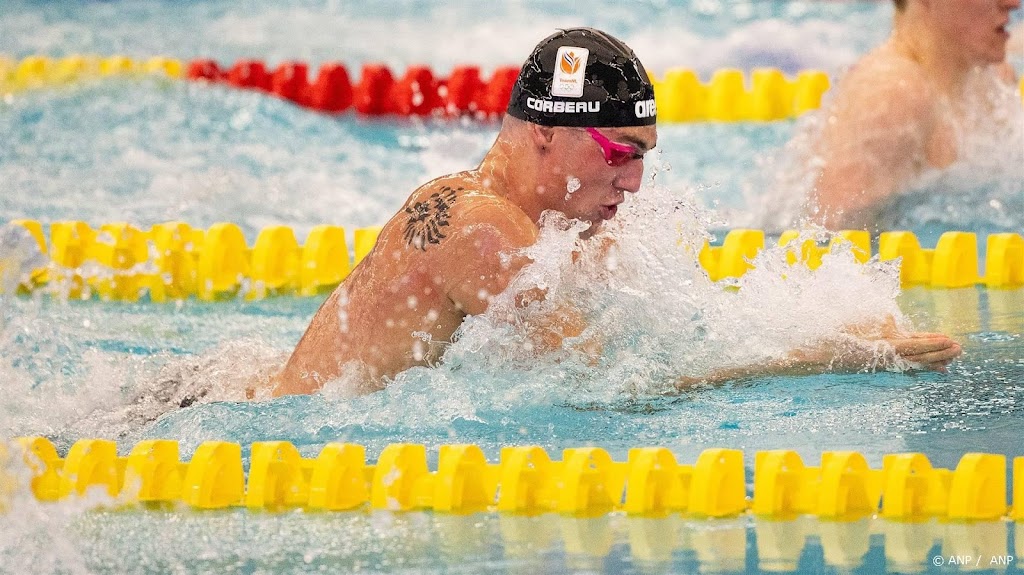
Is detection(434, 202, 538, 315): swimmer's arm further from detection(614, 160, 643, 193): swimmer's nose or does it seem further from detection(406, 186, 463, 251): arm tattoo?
detection(614, 160, 643, 193): swimmer's nose

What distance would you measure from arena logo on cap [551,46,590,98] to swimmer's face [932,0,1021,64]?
2.18 m

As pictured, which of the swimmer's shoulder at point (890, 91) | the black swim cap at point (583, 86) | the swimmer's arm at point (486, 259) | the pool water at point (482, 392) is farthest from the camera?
the swimmer's shoulder at point (890, 91)

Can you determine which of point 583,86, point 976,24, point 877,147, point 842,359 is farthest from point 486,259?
point 976,24

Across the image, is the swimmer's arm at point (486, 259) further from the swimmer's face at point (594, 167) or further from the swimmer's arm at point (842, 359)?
the swimmer's arm at point (842, 359)

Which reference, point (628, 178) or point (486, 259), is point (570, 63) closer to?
point (628, 178)

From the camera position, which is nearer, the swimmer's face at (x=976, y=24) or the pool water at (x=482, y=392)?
the pool water at (x=482, y=392)

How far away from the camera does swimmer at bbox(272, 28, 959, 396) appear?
3.04 meters

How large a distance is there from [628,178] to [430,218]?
16.7 inches

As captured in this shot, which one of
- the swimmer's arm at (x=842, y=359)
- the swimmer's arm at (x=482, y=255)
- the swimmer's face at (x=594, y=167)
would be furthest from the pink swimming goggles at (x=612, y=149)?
the swimmer's arm at (x=842, y=359)

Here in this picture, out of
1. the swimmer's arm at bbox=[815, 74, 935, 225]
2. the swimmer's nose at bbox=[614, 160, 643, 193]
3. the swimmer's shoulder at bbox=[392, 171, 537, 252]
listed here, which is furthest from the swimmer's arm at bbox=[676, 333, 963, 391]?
the swimmer's arm at bbox=[815, 74, 935, 225]

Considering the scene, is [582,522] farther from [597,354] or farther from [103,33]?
[103,33]

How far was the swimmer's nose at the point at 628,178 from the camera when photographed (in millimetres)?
3121

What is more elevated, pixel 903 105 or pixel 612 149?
pixel 903 105

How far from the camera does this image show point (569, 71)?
3.13 metres
